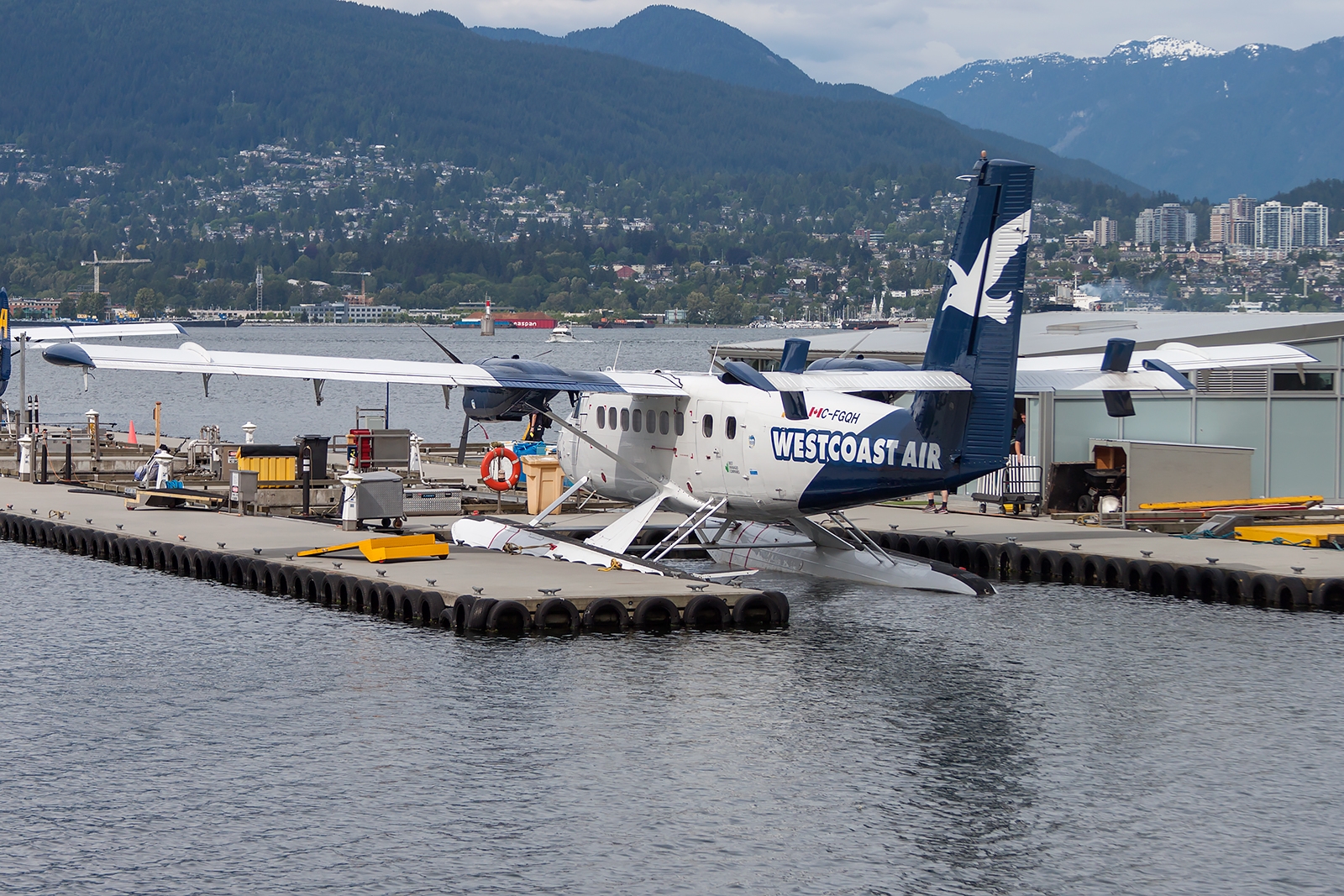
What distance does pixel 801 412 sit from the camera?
23.9m

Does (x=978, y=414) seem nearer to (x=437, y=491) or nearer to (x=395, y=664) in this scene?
(x=395, y=664)

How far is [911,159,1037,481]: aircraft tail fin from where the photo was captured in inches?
976

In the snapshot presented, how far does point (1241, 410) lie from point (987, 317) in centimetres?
1240

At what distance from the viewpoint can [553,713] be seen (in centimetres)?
1970

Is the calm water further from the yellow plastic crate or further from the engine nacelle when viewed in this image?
the yellow plastic crate

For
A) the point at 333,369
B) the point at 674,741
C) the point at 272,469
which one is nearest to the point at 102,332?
the point at 272,469

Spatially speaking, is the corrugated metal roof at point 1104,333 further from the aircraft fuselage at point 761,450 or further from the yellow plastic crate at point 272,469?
the yellow plastic crate at point 272,469

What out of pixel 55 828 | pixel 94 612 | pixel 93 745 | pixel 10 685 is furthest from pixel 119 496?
pixel 55 828

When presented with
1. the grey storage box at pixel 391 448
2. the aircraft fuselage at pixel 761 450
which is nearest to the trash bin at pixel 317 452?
the grey storage box at pixel 391 448

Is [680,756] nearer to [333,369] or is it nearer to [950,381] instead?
[950,381]

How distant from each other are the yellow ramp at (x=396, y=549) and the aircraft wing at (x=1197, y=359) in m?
10.8

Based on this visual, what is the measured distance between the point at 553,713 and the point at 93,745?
533cm

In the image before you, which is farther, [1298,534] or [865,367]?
[1298,534]

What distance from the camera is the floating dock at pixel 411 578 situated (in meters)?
23.9
